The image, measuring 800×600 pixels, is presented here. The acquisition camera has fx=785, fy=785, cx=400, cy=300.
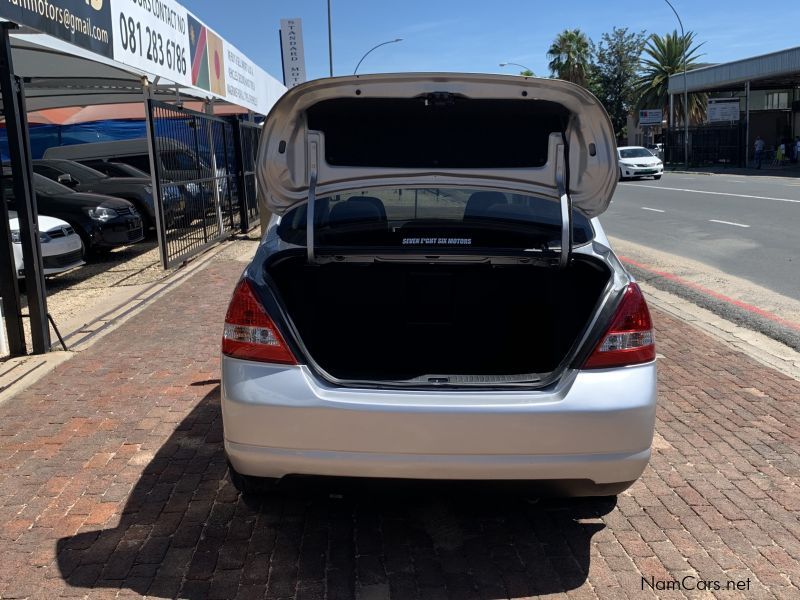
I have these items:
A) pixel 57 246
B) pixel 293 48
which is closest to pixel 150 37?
pixel 57 246

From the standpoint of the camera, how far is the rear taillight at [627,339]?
10.2ft

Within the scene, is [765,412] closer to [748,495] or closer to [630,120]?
[748,495]

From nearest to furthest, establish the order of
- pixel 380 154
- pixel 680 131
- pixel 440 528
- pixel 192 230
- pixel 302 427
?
pixel 302 427 → pixel 440 528 → pixel 380 154 → pixel 192 230 → pixel 680 131

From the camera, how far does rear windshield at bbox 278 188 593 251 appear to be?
3.62m

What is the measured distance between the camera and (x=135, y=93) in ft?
43.0

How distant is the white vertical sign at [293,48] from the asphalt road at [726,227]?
53.0 feet

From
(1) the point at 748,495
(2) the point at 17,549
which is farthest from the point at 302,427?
(1) the point at 748,495

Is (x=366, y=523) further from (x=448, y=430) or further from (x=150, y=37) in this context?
(x=150, y=37)

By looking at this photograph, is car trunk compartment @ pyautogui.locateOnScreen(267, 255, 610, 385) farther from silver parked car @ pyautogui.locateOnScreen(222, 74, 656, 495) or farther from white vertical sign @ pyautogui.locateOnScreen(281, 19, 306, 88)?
white vertical sign @ pyautogui.locateOnScreen(281, 19, 306, 88)

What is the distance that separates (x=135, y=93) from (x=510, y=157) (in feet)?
35.8

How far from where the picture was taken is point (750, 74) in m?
42.1

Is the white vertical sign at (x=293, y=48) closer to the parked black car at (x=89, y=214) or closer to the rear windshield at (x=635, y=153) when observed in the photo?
the rear windshield at (x=635, y=153)

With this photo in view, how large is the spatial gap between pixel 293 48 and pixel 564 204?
33.1 m

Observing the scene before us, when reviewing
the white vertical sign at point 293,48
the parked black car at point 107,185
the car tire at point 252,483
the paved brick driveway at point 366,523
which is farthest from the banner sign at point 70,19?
the white vertical sign at point 293,48
